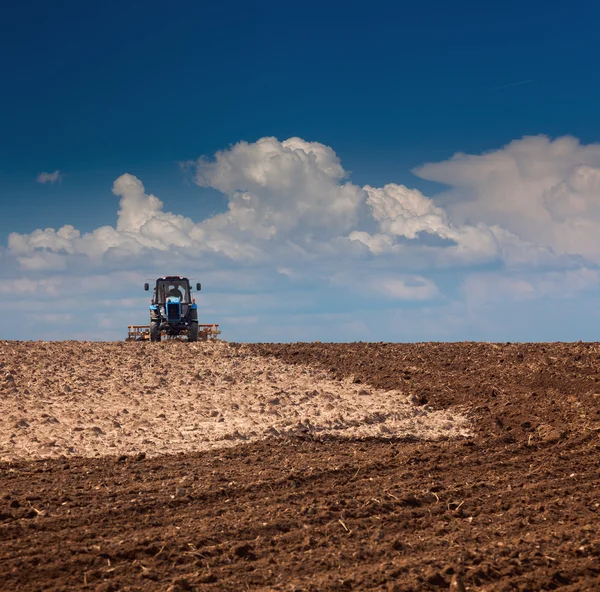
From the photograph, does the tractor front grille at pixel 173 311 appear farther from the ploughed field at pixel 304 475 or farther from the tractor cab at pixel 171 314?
the ploughed field at pixel 304 475

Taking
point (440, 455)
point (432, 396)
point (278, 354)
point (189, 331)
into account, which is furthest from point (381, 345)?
point (440, 455)

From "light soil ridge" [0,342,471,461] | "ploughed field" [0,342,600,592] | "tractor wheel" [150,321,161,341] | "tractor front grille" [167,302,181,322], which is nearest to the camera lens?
"ploughed field" [0,342,600,592]

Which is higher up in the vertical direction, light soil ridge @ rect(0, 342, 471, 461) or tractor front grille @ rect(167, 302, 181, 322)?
tractor front grille @ rect(167, 302, 181, 322)

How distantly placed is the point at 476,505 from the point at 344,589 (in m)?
2.65

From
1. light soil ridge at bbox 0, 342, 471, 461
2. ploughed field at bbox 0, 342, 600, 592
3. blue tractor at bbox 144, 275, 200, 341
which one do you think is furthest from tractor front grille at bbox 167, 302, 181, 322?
ploughed field at bbox 0, 342, 600, 592

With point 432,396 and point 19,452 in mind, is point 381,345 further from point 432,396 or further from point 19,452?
point 19,452

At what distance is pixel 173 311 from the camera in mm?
26156

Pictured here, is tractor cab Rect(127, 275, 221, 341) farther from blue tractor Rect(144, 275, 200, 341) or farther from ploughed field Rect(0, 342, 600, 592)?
ploughed field Rect(0, 342, 600, 592)

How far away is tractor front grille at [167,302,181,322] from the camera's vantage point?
26.1m

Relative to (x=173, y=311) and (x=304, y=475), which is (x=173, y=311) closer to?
(x=173, y=311)

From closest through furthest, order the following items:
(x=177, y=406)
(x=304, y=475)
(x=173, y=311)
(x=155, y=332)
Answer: (x=304, y=475)
(x=177, y=406)
(x=155, y=332)
(x=173, y=311)

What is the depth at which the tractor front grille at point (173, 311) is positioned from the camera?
2614 cm

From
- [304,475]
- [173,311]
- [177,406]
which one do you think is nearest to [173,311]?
[173,311]

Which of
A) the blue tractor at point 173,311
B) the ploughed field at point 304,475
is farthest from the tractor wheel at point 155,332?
the ploughed field at point 304,475
